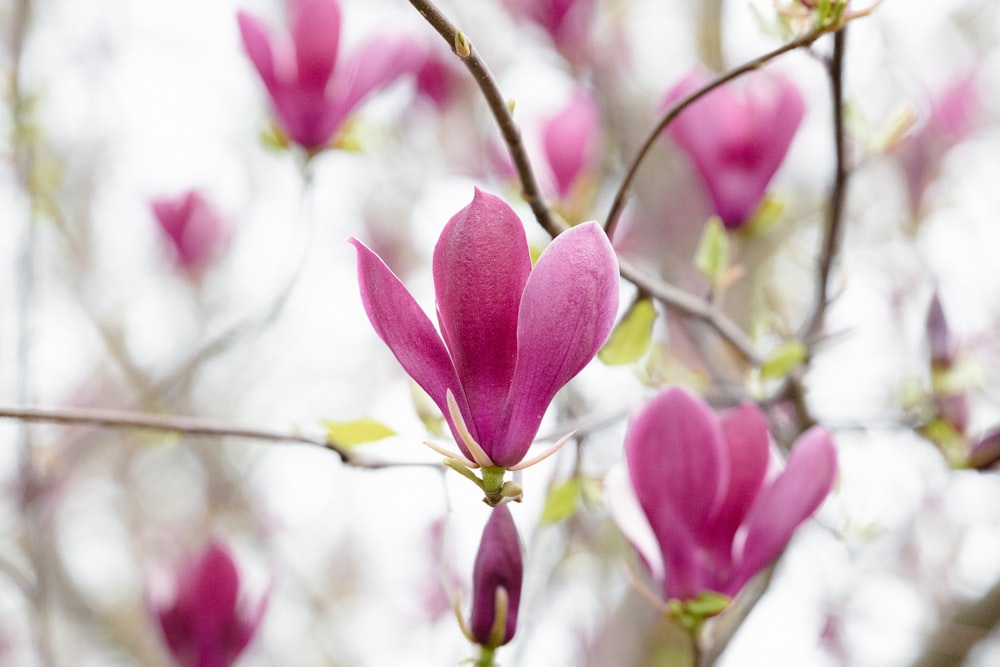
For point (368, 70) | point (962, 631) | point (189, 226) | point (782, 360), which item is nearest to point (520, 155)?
point (782, 360)

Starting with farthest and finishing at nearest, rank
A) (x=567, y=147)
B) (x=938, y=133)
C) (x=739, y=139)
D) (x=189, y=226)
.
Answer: (x=938, y=133)
(x=189, y=226)
(x=567, y=147)
(x=739, y=139)

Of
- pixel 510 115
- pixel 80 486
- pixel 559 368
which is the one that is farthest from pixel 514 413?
pixel 80 486

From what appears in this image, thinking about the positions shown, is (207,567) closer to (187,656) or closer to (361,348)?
(187,656)

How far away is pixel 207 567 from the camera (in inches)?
26.1

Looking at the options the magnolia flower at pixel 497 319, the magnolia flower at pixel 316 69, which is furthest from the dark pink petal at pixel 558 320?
the magnolia flower at pixel 316 69

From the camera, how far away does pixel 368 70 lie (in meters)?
0.80

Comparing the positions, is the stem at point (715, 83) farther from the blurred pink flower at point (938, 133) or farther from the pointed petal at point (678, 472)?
the blurred pink flower at point (938, 133)

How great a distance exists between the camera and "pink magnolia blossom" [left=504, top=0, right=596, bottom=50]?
3.89 ft

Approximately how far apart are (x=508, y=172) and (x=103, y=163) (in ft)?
4.61

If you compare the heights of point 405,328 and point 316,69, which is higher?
point 316,69

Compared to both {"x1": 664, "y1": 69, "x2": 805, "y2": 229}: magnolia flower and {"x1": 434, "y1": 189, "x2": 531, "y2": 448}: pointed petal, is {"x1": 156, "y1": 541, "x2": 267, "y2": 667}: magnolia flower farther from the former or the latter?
{"x1": 664, "y1": 69, "x2": 805, "y2": 229}: magnolia flower

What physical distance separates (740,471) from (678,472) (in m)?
0.05

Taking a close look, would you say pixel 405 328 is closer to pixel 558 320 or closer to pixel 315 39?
pixel 558 320

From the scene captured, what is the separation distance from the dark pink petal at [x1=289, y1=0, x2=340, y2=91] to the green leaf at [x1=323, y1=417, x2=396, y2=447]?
0.39m
